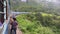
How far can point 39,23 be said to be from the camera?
8.19 metres

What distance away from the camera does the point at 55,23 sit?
818 centimetres

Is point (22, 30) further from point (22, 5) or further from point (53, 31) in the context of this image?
point (22, 5)

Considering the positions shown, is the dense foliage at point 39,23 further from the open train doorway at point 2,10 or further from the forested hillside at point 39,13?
the open train doorway at point 2,10

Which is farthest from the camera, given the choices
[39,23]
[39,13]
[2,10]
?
[39,13]

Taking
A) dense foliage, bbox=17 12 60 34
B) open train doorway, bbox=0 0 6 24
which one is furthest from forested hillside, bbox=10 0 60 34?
open train doorway, bbox=0 0 6 24

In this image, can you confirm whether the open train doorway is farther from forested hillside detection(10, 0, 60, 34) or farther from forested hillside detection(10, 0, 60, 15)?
forested hillside detection(10, 0, 60, 15)

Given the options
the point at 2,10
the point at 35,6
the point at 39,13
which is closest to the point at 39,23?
the point at 39,13

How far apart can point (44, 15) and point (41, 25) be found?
27.9 inches

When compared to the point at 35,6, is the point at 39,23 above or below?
below

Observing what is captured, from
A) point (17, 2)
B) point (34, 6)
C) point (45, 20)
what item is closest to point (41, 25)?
point (45, 20)

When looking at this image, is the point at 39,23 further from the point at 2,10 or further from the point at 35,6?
the point at 2,10

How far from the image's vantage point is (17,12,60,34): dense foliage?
7.30m

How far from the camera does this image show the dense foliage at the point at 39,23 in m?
7.30

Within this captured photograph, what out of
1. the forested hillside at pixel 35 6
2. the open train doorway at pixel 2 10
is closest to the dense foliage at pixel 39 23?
the forested hillside at pixel 35 6
